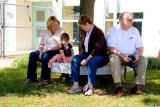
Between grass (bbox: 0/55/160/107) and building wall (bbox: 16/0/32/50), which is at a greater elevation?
building wall (bbox: 16/0/32/50)

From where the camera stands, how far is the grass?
210 inches

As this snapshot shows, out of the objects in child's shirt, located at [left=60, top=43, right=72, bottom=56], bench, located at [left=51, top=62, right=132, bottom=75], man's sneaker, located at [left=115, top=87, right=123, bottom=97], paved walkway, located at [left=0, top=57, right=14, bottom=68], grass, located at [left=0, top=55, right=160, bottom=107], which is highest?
child's shirt, located at [left=60, top=43, right=72, bottom=56]

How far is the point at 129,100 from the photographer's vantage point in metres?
5.53

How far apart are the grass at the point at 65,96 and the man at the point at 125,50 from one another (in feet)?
0.86

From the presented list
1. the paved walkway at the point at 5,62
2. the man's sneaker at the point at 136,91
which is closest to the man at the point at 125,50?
the man's sneaker at the point at 136,91

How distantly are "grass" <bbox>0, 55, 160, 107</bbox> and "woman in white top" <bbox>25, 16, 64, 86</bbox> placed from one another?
240 millimetres

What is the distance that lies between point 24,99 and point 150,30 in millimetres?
8985

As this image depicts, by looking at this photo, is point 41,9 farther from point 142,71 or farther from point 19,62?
point 142,71

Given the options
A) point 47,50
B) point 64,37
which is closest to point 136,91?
point 64,37

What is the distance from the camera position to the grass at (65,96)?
5332 mm

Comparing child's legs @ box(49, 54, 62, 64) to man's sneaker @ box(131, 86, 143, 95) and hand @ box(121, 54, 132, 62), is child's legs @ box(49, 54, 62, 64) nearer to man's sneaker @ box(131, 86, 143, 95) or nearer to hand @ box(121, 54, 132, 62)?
hand @ box(121, 54, 132, 62)

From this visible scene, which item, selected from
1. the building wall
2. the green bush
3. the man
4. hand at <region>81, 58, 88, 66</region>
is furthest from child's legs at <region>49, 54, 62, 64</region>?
the building wall

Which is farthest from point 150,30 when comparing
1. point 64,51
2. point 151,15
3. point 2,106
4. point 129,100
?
point 2,106

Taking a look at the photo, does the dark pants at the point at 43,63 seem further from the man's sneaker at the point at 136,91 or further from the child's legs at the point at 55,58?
the man's sneaker at the point at 136,91
